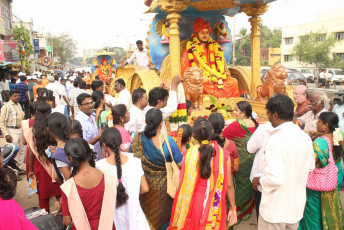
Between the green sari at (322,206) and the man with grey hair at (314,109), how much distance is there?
1.03 meters

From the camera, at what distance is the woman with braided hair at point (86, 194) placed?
83.9 inches

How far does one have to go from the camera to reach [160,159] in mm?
2955

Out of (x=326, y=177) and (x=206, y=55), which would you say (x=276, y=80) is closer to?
(x=206, y=55)

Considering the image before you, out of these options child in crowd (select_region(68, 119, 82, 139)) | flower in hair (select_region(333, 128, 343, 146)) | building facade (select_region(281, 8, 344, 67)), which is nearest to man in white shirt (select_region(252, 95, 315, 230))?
flower in hair (select_region(333, 128, 343, 146))

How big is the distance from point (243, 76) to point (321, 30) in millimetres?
33914

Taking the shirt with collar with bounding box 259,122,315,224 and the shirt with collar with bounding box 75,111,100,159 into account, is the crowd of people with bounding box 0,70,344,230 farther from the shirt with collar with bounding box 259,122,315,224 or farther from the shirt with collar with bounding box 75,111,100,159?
the shirt with collar with bounding box 75,111,100,159

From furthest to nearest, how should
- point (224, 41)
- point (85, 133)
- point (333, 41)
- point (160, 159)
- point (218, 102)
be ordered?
1. point (333, 41)
2. point (224, 41)
3. point (218, 102)
4. point (85, 133)
5. point (160, 159)

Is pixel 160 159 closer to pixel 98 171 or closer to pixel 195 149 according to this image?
pixel 195 149

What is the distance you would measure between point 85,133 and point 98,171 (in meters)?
1.97

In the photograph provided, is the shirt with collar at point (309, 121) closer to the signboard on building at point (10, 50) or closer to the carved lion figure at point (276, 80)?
the carved lion figure at point (276, 80)

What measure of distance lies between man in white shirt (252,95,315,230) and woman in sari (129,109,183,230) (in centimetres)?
95

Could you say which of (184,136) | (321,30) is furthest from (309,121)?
(321,30)

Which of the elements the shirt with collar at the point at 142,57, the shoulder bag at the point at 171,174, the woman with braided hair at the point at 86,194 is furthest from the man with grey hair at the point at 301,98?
the shirt with collar at the point at 142,57

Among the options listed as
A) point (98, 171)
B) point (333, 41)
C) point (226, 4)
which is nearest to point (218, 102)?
point (226, 4)
